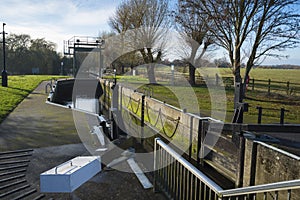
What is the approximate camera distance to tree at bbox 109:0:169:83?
27016 mm

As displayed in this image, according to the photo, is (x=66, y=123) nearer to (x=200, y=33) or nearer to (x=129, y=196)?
(x=129, y=196)

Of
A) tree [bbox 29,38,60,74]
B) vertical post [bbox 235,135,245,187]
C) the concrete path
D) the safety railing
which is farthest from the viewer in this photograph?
tree [bbox 29,38,60,74]

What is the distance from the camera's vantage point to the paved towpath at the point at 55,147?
508 centimetres

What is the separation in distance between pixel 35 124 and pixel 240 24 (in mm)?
12440

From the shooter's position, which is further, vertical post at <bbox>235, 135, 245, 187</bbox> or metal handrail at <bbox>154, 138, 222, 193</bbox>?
vertical post at <bbox>235, 135, 245, 187</bbox>

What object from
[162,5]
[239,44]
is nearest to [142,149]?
[239,44]

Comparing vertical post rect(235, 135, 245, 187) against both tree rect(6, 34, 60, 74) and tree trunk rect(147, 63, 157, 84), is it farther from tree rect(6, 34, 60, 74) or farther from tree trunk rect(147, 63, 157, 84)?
tree rect(6, 34, 60, 74)

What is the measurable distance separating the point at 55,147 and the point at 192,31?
18.6m

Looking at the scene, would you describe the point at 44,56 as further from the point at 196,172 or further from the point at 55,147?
the point at 196,172

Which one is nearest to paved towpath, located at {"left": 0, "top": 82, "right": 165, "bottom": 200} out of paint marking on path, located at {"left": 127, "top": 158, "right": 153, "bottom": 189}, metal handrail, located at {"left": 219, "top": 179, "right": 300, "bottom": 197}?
paint marking on path, located at {"left": 127, "top": 158, "right": 153, "bottom": 189}

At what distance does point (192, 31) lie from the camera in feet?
77.4

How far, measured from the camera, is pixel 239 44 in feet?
54.8

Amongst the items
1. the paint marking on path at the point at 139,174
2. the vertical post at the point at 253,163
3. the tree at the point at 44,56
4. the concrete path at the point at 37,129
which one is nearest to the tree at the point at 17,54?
the tree at the point at 44,56

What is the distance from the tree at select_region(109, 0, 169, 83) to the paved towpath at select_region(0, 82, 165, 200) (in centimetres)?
1526
